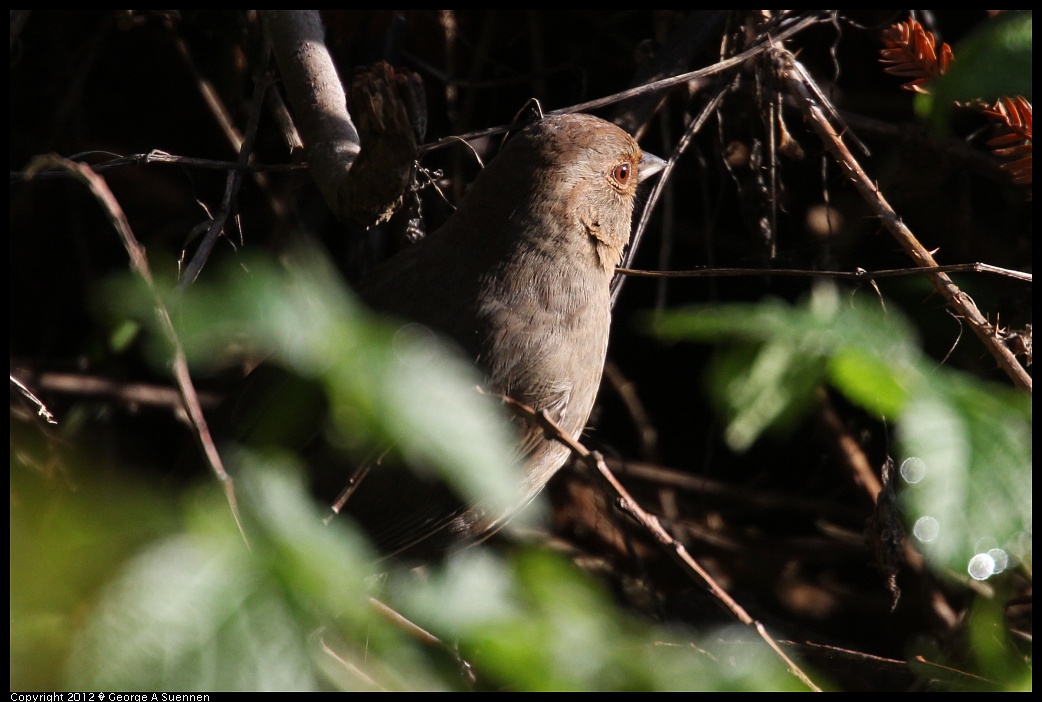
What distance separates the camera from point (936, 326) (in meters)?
3.50

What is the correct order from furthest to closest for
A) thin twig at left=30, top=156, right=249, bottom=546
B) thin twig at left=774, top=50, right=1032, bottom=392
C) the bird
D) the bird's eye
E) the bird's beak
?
1. the bird's beak
2. the bird's eye
3. the bird
4. thin twig at left=774, top=50, right=1032, bottom=392
5. thin twig at left=30, top=156, right=249, bottom=546

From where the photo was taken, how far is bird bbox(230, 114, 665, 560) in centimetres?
321

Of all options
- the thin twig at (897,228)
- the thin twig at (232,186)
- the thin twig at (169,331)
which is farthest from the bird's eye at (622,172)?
the thin twig at (169,331)

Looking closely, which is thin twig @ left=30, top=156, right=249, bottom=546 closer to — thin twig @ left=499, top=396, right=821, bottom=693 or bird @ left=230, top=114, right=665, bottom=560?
thin twig @ left=499, top=396, right=821, bottom=693

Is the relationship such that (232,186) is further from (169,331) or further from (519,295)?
(169,331)

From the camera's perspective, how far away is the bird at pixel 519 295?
10.5 feet

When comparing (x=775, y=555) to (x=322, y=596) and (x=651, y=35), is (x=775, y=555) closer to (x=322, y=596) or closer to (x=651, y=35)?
(x=651, y=35)

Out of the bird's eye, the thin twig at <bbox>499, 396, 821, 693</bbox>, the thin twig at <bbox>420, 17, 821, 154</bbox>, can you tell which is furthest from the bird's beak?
the thin twig at <bbox>499, 396, 821, 693</bbox>

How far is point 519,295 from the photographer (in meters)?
3.29

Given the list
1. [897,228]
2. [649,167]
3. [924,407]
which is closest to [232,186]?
[649,167]

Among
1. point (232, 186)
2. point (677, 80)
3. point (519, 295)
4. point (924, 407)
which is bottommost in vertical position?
point (519, 295)

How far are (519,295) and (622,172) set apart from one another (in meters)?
0.75

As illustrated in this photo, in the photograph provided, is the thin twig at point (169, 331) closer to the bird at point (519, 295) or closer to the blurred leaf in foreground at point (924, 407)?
the blurred leaf in foreground at point (924, 407)
